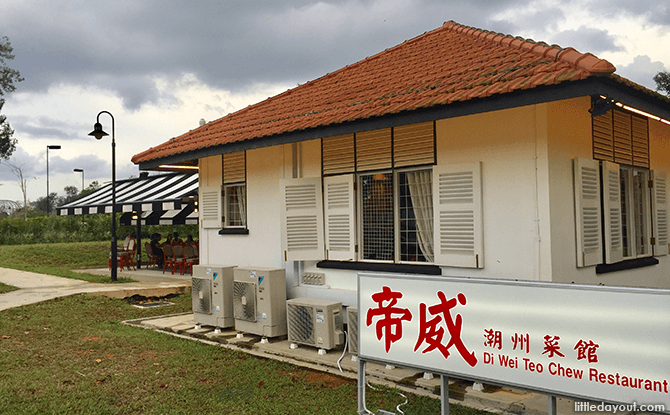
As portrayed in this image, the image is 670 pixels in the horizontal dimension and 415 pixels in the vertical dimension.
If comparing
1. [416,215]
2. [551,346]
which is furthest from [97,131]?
[551,346]

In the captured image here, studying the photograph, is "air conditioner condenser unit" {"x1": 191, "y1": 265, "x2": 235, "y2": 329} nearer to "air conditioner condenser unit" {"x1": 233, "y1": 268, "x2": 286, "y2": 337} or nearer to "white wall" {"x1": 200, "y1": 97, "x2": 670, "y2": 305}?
"air conditioner condenser unit" {"x1": 233, "y1": 268, "x2": 286, "y2": 337}

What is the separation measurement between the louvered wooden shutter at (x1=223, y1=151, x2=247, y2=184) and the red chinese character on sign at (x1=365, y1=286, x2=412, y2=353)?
5.06m

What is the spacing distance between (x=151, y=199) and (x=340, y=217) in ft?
35.6

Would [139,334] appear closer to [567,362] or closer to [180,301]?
[180,301]

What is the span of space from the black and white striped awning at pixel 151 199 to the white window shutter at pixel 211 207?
18.6 ft

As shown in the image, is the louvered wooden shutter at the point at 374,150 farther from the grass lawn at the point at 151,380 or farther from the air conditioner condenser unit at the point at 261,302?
the grass lawn at the point at 151,380

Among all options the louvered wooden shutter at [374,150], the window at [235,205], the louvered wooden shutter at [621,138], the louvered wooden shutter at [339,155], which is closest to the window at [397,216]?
the louvered wooden shutter at [374,150]

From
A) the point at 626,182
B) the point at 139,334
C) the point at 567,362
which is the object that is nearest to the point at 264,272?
the point at 139,334

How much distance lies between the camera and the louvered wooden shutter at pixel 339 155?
7.70 metres

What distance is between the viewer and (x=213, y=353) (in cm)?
730

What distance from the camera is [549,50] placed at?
5.88 m

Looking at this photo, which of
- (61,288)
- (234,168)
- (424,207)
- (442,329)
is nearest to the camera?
(442,329)

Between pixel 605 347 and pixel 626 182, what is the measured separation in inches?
206

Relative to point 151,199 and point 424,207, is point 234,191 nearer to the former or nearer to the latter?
point 424,207
